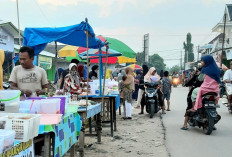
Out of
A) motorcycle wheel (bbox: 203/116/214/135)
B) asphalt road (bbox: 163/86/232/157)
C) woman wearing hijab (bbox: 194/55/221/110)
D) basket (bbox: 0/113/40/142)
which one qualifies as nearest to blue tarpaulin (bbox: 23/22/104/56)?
asphalt road (bbox: 163/86/232/157)

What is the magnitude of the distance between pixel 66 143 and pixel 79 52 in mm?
7945

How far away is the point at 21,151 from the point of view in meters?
2.33

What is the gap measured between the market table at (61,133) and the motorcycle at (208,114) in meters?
4.09

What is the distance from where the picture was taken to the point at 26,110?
9.83 ft

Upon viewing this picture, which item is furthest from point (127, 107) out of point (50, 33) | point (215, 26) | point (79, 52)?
point (215, 26)

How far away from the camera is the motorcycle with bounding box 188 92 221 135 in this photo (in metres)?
7.03

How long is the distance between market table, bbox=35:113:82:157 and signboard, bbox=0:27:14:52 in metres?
11.7

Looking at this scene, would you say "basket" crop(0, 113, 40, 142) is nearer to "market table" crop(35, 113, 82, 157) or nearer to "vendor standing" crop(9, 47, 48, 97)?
"market table" crop(35, 113, 82, 157)

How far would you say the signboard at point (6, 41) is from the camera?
14.5 meters

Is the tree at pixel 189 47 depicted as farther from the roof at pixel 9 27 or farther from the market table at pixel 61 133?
the market table at pixel 61 133

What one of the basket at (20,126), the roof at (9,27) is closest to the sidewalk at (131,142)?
the basket at (20,126)

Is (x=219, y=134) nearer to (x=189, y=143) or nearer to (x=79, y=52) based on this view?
(x=189, y=143)

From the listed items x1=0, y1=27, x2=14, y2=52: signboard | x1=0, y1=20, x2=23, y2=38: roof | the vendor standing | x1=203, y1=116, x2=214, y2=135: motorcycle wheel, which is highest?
x1=0, y1=20, x2=23, y2=38: roof

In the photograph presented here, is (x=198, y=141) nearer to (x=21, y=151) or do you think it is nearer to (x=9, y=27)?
(x=21, y=151)
